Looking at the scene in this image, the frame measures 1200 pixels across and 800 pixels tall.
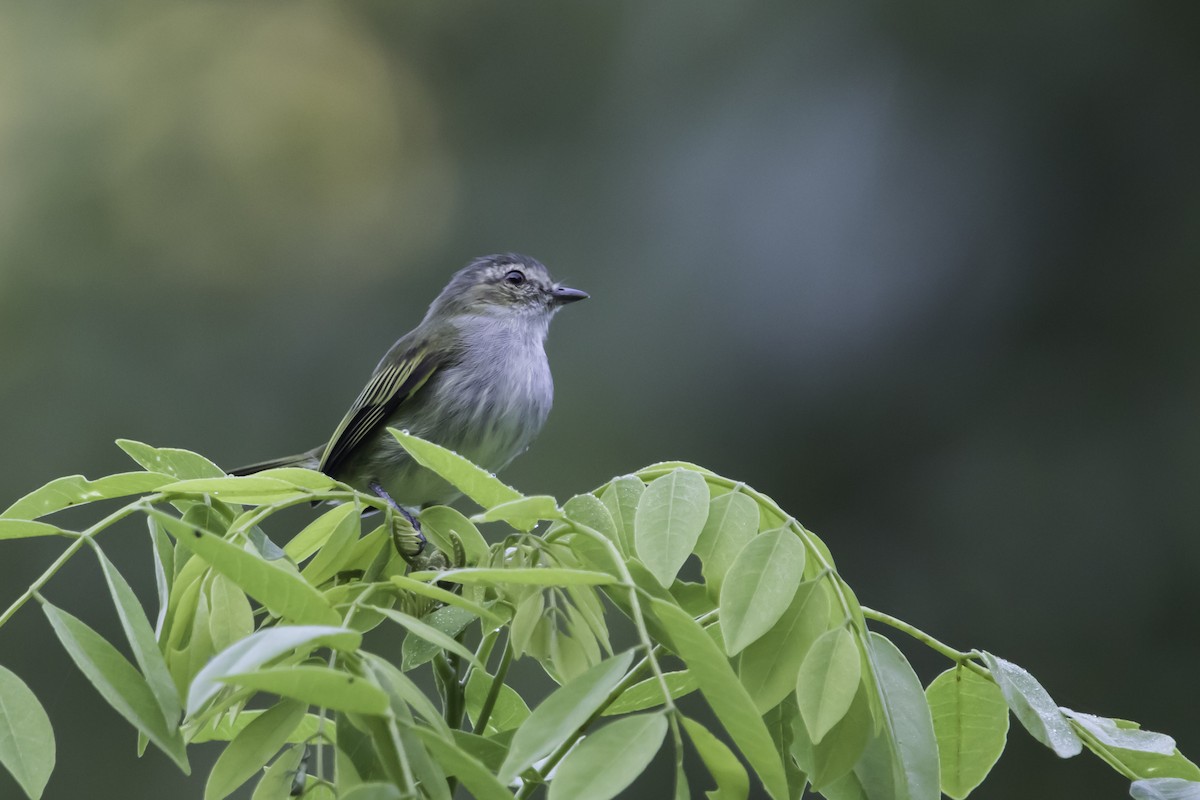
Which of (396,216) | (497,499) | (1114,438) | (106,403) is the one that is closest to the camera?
(497,499)

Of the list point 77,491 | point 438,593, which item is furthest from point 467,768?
point 77,491

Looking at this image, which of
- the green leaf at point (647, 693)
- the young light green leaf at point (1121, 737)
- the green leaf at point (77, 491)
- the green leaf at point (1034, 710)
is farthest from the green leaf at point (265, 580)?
the young light green leaf at point (1121, 737)

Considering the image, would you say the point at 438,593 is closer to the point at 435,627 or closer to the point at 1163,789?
the point at 435,627

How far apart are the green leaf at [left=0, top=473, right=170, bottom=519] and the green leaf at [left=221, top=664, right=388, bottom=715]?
0.49 m

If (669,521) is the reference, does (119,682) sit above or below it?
below

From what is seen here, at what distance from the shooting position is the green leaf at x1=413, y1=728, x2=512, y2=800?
87cm

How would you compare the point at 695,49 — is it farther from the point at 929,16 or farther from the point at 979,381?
the point at 979,381

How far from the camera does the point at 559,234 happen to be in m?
6.04

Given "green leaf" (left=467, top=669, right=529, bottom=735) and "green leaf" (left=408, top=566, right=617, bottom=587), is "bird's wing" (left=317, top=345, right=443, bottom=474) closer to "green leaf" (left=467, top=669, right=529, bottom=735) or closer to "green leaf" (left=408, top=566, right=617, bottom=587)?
"green leaf" (left=467, top=669, right=529, bottom=735)

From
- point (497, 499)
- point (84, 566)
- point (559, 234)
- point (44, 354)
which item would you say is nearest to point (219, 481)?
point (497, 499)

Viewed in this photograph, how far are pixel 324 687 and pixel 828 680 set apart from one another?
462 millimetres

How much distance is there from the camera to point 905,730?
115 centimetres

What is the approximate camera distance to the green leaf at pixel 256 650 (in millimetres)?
764

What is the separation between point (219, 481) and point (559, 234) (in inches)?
195
